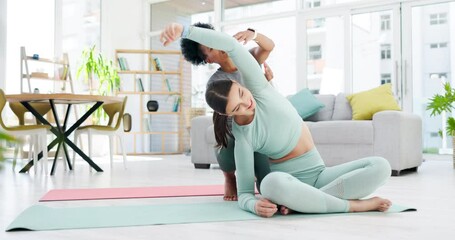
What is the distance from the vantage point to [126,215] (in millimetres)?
1938

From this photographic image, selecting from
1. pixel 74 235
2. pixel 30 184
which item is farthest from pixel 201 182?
pixel 74 235

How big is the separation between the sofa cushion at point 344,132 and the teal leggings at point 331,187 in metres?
2.27

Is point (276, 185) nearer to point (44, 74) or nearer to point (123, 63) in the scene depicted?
point (44, 74)

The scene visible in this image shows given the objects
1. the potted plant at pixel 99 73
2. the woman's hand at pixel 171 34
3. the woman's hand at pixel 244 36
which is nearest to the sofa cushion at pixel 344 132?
the woman's hand at pixel 244 36

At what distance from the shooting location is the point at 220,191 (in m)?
2.76

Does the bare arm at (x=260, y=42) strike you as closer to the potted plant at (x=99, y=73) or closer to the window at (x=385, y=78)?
the window at (x=385, y=78)

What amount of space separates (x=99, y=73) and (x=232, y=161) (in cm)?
528

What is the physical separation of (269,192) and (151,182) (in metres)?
1.79

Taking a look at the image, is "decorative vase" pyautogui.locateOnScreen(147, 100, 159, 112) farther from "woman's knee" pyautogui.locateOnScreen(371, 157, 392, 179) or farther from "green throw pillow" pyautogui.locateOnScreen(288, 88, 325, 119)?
"woman's knee" pyautogui.locateOnScreen(371, 157, 392, 179)

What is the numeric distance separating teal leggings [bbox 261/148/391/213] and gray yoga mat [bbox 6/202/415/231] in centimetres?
7

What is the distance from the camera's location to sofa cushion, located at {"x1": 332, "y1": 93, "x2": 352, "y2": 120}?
4.80 meters

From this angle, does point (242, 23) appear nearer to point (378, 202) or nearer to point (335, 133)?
point (335, 133)

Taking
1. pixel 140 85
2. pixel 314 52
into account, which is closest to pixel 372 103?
pixel 314 52

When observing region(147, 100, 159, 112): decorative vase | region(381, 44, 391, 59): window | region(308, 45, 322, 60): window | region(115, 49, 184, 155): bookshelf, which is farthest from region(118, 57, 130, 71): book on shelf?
region(381, 44, 391, 59): window
